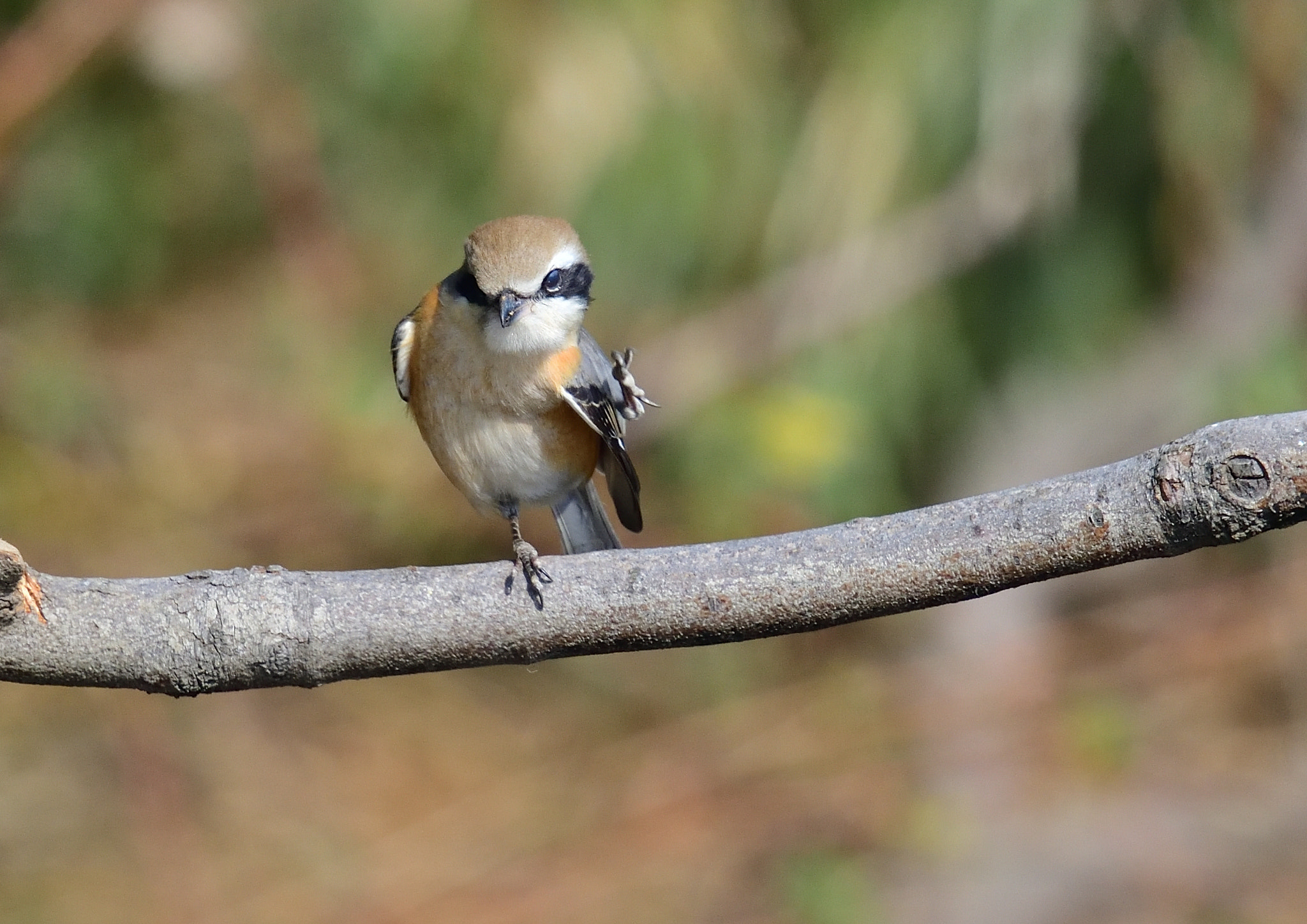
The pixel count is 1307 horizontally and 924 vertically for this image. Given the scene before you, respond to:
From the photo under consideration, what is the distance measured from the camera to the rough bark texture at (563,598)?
1.84 metres

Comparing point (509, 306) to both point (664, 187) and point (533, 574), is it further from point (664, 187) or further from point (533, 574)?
point (664, 187)

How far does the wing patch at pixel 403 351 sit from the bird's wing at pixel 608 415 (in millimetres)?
444

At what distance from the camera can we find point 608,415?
10.5 feet

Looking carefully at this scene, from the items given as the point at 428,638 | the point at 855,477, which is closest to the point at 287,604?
the point at 428,638

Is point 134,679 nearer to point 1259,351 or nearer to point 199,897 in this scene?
point 199,897

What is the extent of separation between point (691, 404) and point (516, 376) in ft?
8.73

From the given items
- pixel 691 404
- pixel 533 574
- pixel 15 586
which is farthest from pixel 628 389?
pixel 691 404

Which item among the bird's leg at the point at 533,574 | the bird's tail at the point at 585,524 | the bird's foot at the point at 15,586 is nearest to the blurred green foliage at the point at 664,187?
the bird's tail at the point at 585,524

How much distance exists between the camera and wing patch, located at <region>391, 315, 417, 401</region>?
3369 millimetres

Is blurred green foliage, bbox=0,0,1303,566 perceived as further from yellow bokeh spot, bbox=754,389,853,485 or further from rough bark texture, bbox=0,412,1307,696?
rough bark texture, bbox=0,412,1307,696

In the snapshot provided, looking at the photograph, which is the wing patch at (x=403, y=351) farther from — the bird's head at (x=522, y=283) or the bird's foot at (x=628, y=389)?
the bird's foot at (x=628, y=389)

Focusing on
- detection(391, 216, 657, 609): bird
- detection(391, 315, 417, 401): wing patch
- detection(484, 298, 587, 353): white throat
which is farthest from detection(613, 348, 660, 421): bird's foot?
detection(391, 315, 417, 401): wing patch

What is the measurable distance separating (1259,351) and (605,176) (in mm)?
3053

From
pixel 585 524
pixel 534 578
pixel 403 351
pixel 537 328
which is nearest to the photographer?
pixel 534 578
